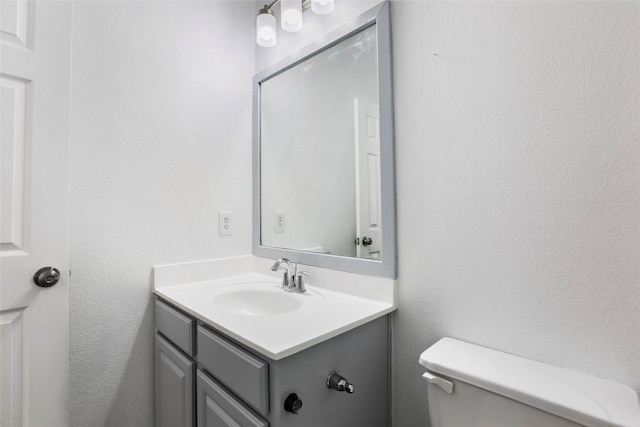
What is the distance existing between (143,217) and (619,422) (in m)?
1.51

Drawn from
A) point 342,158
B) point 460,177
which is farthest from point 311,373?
point 342,158

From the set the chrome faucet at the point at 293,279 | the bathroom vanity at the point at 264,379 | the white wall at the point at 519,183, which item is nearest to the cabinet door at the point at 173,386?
the bathroom vanity at the point at 264,379

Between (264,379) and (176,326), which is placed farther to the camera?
(176,326)

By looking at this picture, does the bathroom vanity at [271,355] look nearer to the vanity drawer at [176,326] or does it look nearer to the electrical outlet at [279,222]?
the vanity drawer at [176,326]

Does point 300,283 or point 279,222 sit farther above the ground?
point 279,222

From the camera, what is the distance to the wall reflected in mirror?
111cm

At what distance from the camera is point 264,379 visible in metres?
0.70

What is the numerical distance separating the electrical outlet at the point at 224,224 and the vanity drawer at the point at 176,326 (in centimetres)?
41

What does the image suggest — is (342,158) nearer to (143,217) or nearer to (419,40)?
(419,40)

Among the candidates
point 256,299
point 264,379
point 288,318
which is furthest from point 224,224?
point 264,379

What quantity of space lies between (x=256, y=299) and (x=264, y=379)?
0.56 meters

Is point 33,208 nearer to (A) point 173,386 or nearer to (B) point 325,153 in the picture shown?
(A) point 173,386

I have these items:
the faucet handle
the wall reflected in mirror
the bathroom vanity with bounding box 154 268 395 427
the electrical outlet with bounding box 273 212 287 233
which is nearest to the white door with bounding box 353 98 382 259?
the wall reflected in mirror

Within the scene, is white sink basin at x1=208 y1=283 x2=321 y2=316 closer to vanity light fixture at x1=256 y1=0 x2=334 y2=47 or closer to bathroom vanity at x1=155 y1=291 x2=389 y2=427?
bathroom vanity at x1=155 y1=291 x2=389 y2=427
